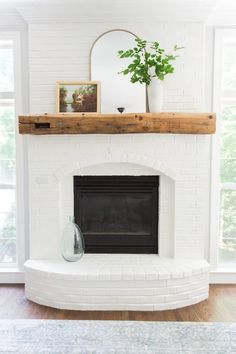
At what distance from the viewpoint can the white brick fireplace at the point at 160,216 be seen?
2977 millimetres

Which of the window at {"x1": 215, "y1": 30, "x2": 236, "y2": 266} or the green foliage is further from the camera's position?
the window at {"x1": 215, "y1": 30, "x2": 236, "y2": 266}

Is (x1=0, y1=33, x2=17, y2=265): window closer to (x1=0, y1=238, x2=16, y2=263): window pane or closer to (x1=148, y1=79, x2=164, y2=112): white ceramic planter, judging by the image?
(x1=0, y1=238, x2=16, y2=263): window pane

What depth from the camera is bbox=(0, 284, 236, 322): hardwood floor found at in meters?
2.85

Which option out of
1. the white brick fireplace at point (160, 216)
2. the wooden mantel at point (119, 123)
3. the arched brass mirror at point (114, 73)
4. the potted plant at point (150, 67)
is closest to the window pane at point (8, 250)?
the white brick fireplace at point (160, 216)

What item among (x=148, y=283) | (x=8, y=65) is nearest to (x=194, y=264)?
(x=148, y=283)

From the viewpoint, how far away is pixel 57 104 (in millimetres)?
3232

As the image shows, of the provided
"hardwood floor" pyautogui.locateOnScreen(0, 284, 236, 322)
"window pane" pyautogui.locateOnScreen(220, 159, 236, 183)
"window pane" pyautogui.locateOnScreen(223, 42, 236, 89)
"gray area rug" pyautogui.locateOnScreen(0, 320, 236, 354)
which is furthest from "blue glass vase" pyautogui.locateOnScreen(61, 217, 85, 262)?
"window pane" pyautogui.locateOnScreen(223, 42, 236, 89)

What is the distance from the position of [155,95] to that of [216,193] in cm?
111

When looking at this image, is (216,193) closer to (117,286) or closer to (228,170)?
(228,170)

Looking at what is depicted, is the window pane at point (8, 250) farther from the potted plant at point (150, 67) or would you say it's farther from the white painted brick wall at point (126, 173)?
the potted plant at point (150, 67)

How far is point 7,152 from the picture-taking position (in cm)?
355

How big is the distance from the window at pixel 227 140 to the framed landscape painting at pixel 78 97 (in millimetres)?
1114

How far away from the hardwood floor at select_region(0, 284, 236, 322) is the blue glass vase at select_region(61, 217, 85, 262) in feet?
1.48

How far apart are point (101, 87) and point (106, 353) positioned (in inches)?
81.6
